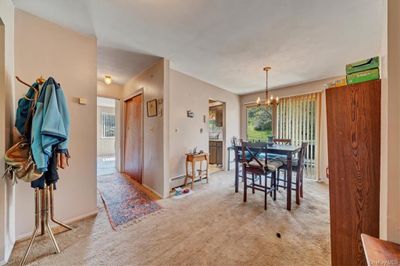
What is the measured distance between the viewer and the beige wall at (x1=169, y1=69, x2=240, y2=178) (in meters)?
3.34

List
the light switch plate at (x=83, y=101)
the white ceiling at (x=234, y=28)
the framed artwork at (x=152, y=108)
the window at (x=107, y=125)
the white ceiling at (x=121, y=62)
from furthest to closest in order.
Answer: the window at (x=107, y=125)
the framed artwork at (x=152, y=108)
the white ceiling at (x=121, y=62)
the light switch plate at (x=83, y=101)
the white ceiling at (x=234, y=28)

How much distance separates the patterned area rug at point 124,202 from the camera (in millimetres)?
2217

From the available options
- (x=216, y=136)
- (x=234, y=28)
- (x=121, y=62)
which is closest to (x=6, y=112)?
(x=121, y=62)

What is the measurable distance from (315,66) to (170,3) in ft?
9.25

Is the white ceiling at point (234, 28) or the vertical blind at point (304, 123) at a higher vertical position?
the white ceiling at point (234, 28)

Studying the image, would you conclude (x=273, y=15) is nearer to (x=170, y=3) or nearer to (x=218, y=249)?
(x=170, y=3)

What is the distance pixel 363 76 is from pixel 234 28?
1402 mm

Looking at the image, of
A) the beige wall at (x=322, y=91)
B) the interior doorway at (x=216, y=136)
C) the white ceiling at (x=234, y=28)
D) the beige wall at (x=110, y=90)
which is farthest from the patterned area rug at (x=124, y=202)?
the beige wall at (x=322, y=91)

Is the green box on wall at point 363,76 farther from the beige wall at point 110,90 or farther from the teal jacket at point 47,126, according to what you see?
the beige wall at point 110,90

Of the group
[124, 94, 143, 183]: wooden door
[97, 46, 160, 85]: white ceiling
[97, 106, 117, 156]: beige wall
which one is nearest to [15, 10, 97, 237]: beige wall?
[97, 46, 160, 85]: white ceiling

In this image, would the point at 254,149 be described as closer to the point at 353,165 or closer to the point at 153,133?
the point at 353,165

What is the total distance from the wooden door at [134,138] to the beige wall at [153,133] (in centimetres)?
25

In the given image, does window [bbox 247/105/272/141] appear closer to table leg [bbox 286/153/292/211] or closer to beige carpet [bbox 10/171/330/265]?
table leg [bbox 286/153/292/211]

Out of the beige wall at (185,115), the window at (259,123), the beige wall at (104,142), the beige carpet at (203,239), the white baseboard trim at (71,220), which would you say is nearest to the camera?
the beige carpet at (203,239)
